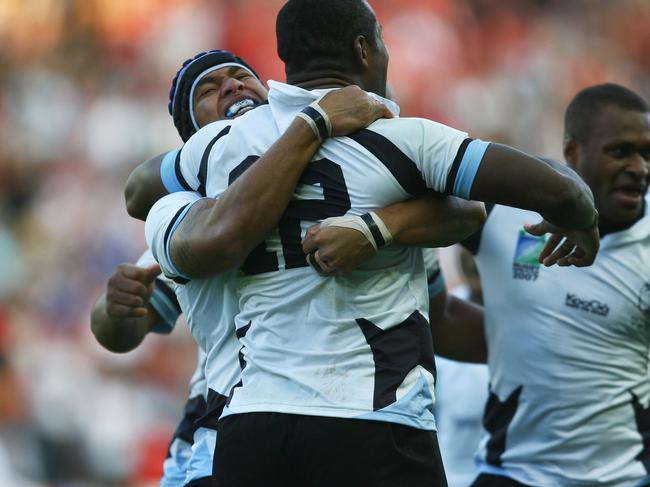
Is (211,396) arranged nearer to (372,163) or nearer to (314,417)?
(314,417)

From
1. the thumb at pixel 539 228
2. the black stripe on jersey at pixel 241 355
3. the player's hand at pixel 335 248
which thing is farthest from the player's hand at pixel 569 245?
the black stripe on jersey at pixel 241 355

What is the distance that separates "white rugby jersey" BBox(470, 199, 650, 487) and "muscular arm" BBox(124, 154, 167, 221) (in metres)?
1.70

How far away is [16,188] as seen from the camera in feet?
38.3

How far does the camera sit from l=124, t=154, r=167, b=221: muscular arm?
12.7 ft

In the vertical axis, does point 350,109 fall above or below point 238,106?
above

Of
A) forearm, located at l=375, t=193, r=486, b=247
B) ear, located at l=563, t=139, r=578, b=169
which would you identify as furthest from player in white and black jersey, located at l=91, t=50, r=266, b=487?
ear, located at l=563, t=139, r=578, b=169

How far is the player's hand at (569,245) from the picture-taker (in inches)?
140

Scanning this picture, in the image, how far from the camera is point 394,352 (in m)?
3.30

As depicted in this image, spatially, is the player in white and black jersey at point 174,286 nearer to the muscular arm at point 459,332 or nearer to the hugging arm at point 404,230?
the hugging arm at point 404,230

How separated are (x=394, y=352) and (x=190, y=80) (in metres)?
1.44

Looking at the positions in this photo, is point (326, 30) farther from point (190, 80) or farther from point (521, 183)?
point (190, 80)

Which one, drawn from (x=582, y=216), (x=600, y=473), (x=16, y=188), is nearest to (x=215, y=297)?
(x=582, y=216)

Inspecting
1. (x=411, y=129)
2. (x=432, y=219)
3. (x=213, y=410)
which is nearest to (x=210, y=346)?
(x=213, y=410)

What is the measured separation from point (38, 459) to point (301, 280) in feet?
20.1
